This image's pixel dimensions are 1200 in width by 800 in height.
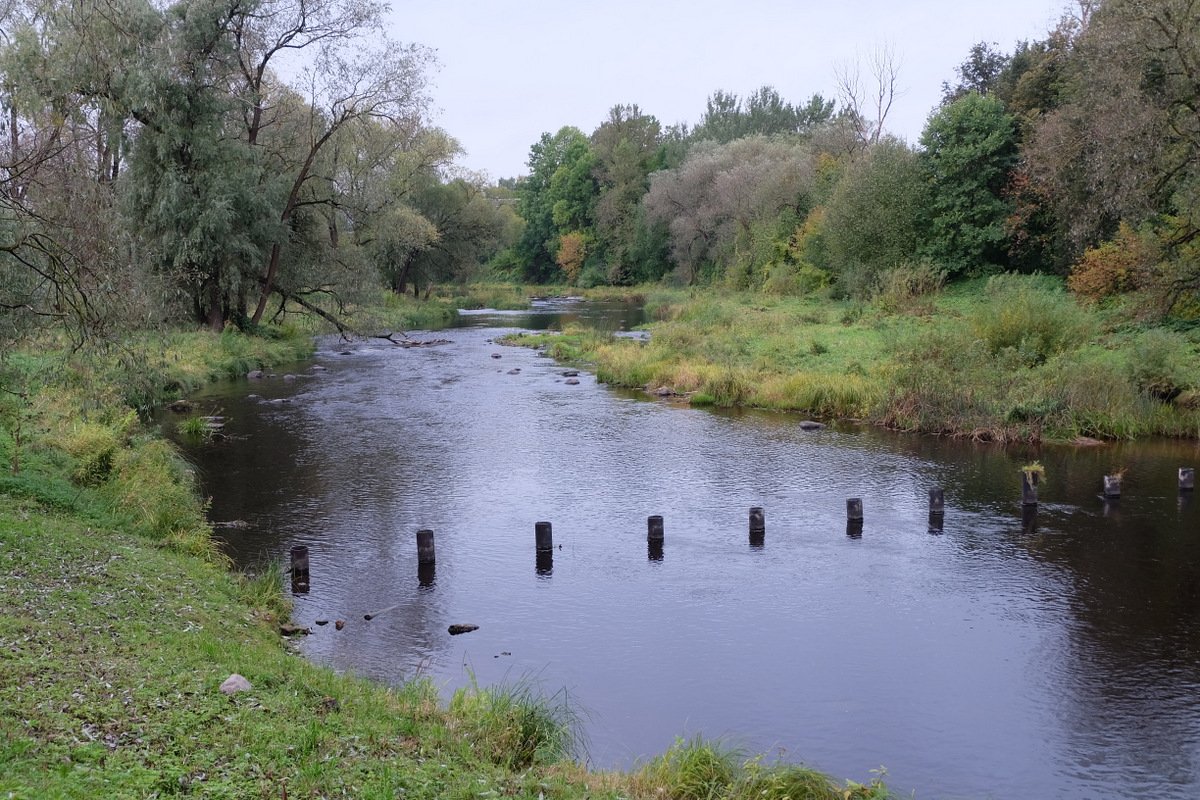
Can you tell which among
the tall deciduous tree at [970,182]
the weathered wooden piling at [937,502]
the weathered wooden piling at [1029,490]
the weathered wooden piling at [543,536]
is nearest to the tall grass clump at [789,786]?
the weathered wooden piling at [543,536]

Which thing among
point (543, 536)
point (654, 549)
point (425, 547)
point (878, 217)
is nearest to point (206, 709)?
point (425, 547)

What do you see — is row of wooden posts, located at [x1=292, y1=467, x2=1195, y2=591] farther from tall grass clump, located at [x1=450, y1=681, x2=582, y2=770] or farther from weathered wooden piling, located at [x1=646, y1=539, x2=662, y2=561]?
tall grass clump, located at [x1=450, y1=681, x2=582, y2=770]

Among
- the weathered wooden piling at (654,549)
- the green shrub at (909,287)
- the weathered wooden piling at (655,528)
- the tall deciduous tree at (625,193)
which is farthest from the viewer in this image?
the tall deciduous tree at (625,193)

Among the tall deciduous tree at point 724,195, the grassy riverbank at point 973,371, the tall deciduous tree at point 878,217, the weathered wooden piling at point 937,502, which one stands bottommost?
the weathered wooden piling at point 937,502

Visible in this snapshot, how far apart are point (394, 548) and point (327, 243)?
93.3 ft

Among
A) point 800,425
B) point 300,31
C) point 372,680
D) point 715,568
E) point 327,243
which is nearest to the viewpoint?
point 372,680

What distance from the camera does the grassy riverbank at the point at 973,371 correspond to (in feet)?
82.2

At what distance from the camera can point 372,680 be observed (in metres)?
11.4

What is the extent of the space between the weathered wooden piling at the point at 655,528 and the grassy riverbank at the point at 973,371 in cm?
1229

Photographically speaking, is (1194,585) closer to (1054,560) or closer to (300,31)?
(1054,560)

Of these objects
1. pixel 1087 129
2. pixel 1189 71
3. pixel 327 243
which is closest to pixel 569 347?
pixel 327 243

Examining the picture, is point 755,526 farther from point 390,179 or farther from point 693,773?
point 390,179

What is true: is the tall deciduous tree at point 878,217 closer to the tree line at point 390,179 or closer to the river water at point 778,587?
the tree line at point 390,179

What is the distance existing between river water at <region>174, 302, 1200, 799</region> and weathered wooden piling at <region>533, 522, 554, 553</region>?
281 mm
